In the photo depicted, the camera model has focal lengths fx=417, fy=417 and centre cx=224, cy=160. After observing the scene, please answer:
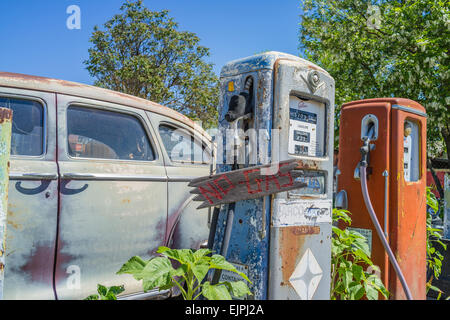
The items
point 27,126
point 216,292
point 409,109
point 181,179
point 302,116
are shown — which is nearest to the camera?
point 216,292

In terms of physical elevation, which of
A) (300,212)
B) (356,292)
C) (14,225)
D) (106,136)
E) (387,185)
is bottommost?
(356,292)

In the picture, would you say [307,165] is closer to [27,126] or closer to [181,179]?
[181,179]

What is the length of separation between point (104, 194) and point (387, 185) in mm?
2166

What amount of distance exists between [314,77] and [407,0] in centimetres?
1094

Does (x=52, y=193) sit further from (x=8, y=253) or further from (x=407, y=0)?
(x=407, y=0)

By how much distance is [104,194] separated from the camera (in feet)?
10.00

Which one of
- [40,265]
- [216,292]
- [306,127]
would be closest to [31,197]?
[40,265]

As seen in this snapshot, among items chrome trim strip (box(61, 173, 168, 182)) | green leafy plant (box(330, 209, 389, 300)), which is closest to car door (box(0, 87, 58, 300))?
chrome trim strip (box(61, 173, 168, 182))

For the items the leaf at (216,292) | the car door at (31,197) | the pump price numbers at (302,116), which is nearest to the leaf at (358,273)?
the pump price numbers at (302,116)

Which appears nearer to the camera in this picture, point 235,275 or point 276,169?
point 276,169

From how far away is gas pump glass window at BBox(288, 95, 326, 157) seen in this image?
8.32 ft

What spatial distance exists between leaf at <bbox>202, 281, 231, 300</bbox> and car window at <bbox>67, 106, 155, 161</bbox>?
1.57 metres

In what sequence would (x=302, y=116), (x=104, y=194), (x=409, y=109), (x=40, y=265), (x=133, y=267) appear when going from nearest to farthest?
(x=133, y=267) → (x=302, y=116) → (x=40, y=265) → (x=104, y=194) → (x=409, y=109)

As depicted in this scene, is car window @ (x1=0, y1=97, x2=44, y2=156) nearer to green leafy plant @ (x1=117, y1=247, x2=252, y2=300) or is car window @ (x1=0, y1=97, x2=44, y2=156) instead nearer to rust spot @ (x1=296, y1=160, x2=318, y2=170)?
green leafy plant @ (x1=117, y1=247, x2=252, y2=300)
